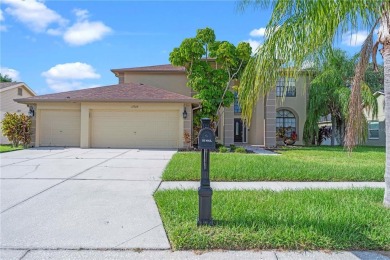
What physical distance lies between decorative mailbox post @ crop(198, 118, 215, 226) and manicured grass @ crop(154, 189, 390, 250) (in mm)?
150

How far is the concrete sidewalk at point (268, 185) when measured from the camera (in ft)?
21.5

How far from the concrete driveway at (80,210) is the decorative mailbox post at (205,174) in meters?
0.63

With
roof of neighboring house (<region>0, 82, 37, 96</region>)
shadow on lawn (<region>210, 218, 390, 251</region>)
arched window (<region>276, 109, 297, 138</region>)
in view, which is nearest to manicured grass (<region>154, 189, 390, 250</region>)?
shadow on lawn (<region>210, 218, 390, 251</region>)

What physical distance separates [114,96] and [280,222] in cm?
1441

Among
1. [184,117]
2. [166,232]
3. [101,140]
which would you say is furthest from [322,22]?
[101,140]

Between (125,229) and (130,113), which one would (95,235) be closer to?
(125,229)

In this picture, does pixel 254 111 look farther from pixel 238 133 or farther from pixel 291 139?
pixel 291 139

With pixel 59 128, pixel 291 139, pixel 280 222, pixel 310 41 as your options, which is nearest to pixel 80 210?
pixel 280 222

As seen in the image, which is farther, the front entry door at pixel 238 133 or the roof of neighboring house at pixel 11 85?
the roof of neighboring house at pixel 11 85

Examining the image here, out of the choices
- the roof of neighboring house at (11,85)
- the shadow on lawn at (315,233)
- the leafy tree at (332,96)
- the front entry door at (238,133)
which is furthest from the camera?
the roof of neighboring house at (11,85)

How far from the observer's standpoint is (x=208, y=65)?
55.9ft

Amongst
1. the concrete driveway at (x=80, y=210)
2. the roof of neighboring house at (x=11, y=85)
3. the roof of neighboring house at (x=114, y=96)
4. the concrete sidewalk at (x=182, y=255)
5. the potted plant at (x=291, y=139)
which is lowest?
the concrete sidewalk at (x=182, y=255)

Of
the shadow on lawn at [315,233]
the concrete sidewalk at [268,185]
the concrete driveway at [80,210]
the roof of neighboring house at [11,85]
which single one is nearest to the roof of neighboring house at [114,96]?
the concrete driveway at [80,210]

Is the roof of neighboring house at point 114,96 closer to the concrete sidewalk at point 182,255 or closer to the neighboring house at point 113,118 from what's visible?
the neighboring house at point 113,118
